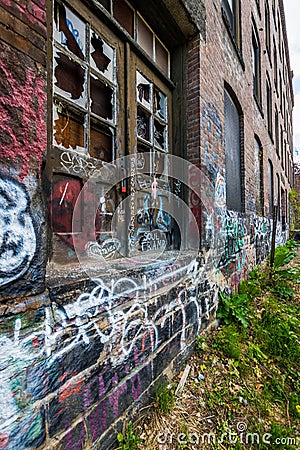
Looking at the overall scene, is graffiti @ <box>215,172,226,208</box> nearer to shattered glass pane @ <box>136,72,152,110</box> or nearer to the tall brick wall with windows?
the tall brick wall with windows

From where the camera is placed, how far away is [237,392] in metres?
2.44

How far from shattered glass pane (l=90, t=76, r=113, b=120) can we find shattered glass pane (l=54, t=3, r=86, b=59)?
21 cm

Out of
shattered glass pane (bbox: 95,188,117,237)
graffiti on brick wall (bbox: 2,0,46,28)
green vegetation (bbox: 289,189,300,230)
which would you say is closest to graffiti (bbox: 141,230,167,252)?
shattered glass pane (bbox: 95,188,117,237)

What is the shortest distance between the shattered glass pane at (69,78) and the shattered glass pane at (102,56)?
8.6 inches

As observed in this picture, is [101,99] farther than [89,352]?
Yes

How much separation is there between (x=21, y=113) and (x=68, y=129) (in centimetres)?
71

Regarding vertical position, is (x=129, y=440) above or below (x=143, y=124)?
below

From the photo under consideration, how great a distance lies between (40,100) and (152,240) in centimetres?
179

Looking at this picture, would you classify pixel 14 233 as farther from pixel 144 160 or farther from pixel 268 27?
pixel 268 27

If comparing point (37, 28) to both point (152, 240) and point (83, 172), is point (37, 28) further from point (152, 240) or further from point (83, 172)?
point (152, 240)

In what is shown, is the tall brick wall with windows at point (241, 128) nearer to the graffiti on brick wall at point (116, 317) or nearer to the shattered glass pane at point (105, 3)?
the shattered glass pane at point (105, 3)

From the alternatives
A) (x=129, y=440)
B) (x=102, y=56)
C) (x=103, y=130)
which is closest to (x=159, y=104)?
(x=102, y=56)

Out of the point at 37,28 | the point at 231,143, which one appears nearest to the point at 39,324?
the point at 37,28

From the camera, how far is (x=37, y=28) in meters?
1.16
